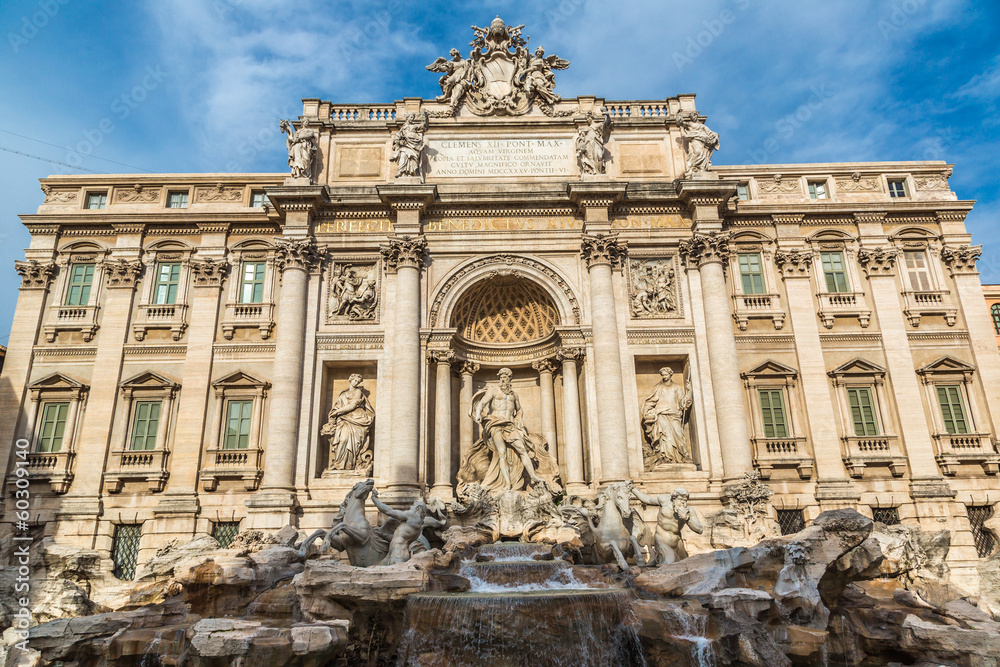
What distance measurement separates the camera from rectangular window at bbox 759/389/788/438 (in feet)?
68.0

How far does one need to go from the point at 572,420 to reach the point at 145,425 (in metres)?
13.7

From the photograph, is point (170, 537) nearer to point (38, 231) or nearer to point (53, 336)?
point (53, 336)

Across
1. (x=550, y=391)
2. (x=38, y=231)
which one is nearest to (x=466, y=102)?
(x=550, y=391)

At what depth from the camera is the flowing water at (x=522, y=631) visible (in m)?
11.0

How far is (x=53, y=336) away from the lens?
21.6m

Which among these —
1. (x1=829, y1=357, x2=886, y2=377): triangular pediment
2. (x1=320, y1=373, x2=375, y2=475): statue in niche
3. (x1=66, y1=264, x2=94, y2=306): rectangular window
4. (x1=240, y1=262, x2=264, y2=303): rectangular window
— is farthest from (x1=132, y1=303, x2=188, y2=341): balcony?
(x1=829, y1=357, x2=886, y2=377): triangular pediment

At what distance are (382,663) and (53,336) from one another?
17012mm

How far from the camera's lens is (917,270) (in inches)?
896

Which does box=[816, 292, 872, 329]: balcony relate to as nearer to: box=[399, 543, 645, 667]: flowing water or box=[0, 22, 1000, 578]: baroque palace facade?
box=[0, 22, 1000, 578]: baroque palace facade

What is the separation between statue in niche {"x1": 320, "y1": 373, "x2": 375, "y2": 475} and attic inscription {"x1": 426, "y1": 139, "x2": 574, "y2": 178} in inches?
314

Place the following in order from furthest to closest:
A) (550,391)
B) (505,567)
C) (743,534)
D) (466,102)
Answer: (466,102)
(550,391)
(743,534)
(505,567)

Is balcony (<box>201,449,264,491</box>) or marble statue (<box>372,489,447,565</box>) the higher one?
balcony (<box>201,449,264,491</box>)

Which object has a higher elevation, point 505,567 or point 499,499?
point 499,499

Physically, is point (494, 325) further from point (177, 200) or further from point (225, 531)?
point (177, 200)
